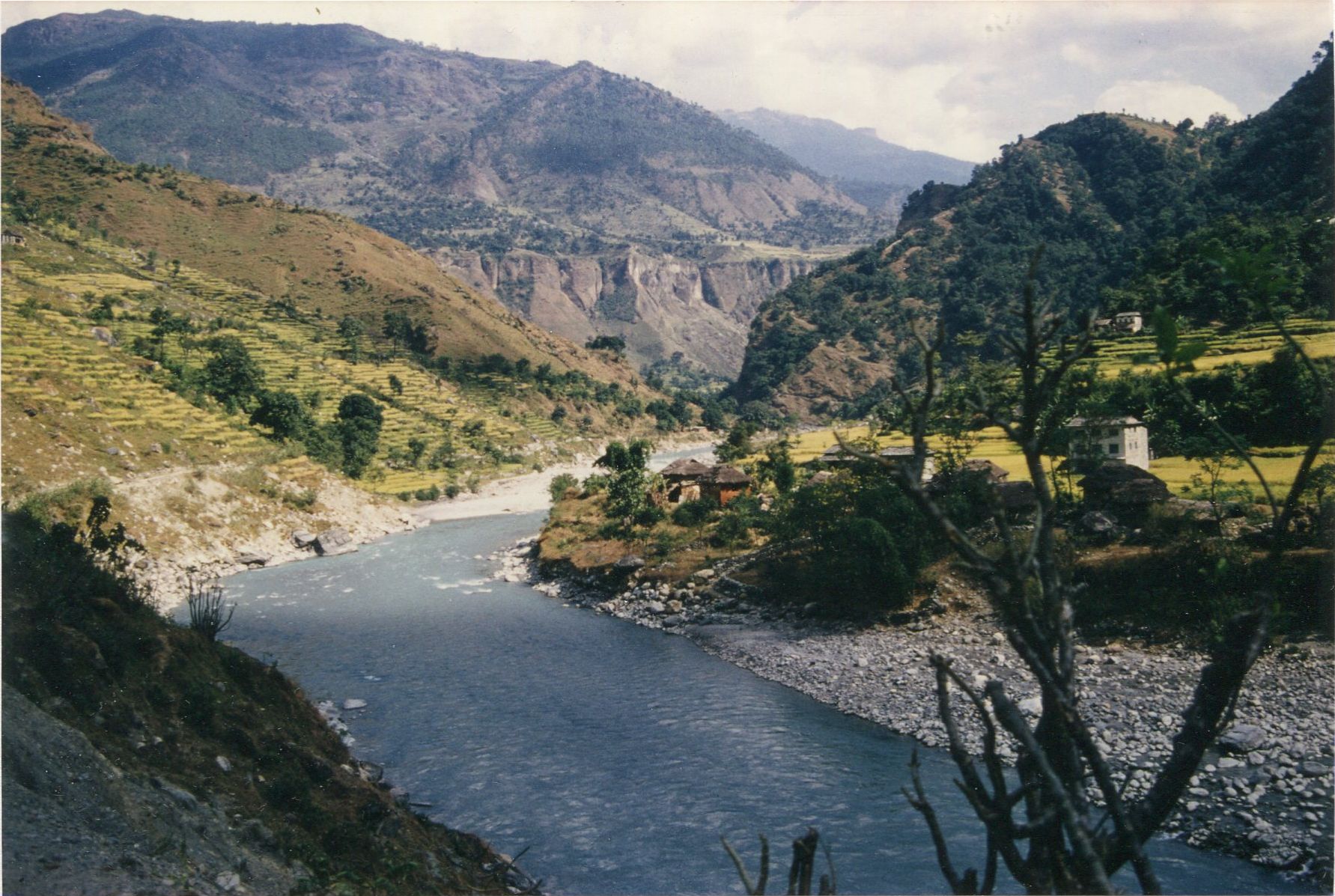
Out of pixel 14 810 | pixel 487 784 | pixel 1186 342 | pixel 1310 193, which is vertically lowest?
pixel 487 784

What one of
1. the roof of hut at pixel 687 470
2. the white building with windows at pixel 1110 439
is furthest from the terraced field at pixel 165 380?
the white building with windows at pixel 1110 439

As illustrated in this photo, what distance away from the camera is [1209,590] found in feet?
48.1

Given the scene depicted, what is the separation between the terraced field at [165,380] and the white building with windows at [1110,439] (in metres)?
23.8

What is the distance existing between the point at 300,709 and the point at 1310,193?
158ft

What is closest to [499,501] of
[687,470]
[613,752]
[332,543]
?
[332,543]

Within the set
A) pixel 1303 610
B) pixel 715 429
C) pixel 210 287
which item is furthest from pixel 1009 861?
pixel 715 429

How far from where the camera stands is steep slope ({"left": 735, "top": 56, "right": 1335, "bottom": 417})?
53406 millimetres

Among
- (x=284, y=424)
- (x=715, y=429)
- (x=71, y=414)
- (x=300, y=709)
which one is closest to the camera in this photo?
(x=300, y=709)

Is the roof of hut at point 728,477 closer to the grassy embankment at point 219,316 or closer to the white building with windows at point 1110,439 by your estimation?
the white building with windows at point 1110,439

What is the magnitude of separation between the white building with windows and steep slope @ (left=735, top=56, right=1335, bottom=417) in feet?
91.4

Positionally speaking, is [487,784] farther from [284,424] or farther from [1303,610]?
[284,424]

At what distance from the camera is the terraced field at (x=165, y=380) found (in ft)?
94.4

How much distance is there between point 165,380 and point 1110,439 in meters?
35.1

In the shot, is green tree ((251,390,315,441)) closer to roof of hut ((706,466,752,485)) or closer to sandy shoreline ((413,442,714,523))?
sandy shoreline ((413,442,714,523))
